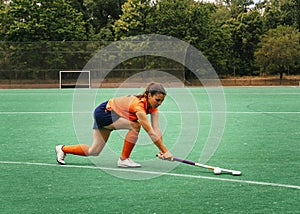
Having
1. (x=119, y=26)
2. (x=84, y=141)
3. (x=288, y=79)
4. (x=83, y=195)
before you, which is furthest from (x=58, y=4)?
(x=83, y=195)

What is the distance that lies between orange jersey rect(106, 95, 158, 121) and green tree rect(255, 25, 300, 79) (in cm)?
3404

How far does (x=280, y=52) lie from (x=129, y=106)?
34569mm

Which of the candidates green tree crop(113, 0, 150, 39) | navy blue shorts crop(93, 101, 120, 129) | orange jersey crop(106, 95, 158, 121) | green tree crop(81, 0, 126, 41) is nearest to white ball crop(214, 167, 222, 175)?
A: orange jersey crop(106, 95, 158, 121)

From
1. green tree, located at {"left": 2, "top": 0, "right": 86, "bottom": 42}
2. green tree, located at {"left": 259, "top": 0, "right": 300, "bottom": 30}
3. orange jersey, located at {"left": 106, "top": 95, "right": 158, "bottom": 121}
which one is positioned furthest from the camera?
green tree, located at {"left": 259, "top": 0, "right": 300, "bottom": 30}

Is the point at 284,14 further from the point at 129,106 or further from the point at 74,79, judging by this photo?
the point at 129,106

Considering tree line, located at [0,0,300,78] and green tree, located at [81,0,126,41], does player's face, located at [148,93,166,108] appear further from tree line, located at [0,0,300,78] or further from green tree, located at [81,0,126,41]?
green tree, located at [81,0,126,41]

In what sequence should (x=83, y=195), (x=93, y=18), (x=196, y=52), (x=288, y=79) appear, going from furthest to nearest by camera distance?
(x=93, y=18) < (x=288, y=79) < (x=196, y=52) < (x=83, y=195)

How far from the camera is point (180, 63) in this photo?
1399 inches

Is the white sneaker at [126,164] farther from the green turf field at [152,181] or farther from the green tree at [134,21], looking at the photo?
the green tree at [134,21]

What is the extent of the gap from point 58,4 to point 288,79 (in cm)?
A: 1788

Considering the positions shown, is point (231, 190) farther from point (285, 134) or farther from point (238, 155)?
point (285, 134)

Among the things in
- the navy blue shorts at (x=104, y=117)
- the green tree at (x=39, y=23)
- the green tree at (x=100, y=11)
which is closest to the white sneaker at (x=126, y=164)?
the navy blue shorts at (x=104, y=117)

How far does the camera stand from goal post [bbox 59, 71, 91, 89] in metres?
33.9

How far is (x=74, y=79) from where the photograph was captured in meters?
34.5
